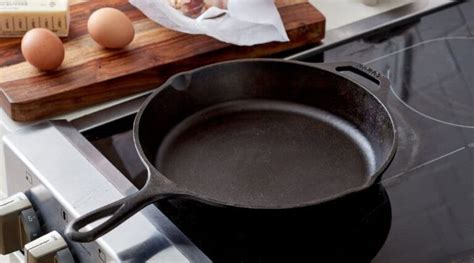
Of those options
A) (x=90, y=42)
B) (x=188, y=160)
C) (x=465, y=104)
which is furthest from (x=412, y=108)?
(x=90, y=42)

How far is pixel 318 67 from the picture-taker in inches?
37.7

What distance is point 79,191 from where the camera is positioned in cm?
84

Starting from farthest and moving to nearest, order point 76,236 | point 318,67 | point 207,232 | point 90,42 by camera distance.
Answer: point 90,42 → point 318,67 → point 207,232 → point 76,236

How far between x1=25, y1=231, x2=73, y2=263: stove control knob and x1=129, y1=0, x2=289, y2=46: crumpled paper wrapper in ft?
1.15

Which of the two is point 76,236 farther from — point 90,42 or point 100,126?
point 90,42

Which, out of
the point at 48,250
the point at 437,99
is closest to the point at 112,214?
the point at 48,250

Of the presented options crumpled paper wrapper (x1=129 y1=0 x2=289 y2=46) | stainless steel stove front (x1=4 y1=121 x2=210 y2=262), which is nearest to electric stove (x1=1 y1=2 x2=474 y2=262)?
stainless steel stove front (x1=4 y1=121 x2=210 y2=262)

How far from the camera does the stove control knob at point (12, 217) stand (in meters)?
0.87

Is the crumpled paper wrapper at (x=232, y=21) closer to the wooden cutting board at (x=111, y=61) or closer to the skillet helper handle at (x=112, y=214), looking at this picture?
the wooden cutting board at (x=111, y=61)

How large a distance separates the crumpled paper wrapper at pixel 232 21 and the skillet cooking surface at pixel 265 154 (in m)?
0.13

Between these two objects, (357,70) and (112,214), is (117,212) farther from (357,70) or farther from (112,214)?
(357,70)

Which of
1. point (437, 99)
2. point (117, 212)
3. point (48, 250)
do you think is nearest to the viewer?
point (117, 212)

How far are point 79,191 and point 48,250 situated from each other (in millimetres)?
63

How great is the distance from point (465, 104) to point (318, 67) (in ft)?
0.67
